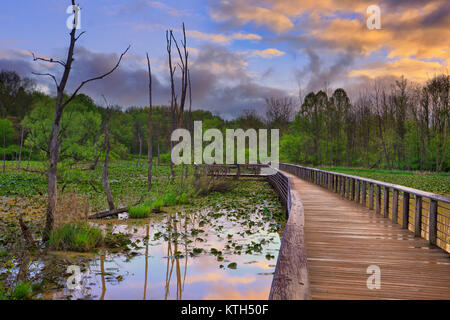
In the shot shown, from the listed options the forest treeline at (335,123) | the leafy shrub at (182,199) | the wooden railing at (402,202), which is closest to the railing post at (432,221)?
the wooden railing at (402,202)

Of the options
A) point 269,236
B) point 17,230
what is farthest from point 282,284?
point 17,230

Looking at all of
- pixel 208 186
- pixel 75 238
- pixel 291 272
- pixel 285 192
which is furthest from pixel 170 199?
pixel 291 272

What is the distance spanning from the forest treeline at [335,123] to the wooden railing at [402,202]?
23887 millimetres

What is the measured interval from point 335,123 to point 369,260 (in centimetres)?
5083

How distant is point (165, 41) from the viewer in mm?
20906

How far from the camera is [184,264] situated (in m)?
6.38

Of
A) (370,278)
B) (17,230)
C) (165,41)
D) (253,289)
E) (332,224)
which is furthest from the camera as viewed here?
(165,41)

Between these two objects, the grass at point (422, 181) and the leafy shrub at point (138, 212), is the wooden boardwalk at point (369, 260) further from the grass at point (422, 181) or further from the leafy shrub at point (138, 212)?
the grass at point (422, 181)

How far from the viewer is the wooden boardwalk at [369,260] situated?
11.9 feet

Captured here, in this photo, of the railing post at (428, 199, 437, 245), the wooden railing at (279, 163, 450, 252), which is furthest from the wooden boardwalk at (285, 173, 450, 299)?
the wooden railing at (279, 163, 450, 252)

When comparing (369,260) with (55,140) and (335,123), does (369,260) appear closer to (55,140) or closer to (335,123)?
(55,140)
